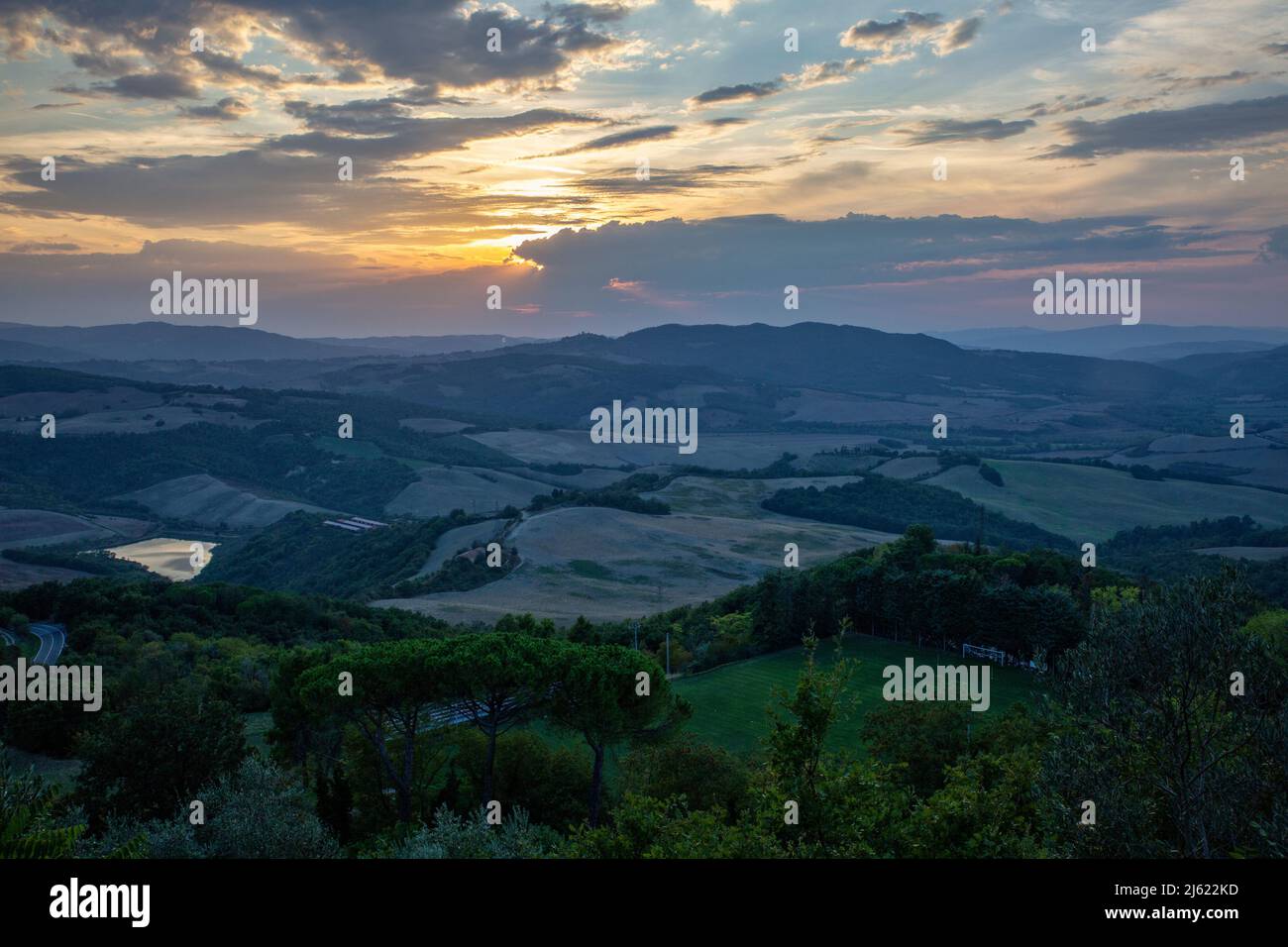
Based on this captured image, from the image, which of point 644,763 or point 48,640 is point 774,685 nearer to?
point 644,763

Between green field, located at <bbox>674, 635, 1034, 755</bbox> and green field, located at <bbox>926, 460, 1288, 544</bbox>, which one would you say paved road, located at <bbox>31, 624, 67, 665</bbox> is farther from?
green field, located at <bbox>926, 460, 1288, 544</bbox>

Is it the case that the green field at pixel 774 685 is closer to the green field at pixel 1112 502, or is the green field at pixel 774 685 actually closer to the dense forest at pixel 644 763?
the dense forest at pixel 644 763

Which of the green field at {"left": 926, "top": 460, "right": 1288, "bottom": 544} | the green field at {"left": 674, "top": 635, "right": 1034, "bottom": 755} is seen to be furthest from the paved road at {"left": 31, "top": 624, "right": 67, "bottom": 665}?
the green field at {"left": 926, "top": 460, "right": 1288, "bottom": 544}

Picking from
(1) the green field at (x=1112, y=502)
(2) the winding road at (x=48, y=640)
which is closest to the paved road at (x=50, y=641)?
(2) the winding road at (x=48, y=640)

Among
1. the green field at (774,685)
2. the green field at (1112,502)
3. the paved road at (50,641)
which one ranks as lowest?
the green field at (774,685)

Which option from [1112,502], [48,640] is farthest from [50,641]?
[1112,502]

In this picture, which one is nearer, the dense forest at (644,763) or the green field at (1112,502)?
the dense forest at (644,763)
